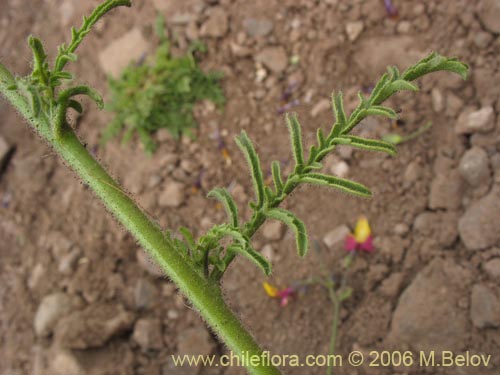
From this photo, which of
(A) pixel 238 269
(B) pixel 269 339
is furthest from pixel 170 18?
(B) pixel 269 339

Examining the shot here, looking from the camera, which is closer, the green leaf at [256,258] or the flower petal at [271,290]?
the green leaf at [256,258]

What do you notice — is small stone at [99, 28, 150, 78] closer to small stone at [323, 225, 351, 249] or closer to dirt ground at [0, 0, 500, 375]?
dirt ground at [0, 0, 500, 375]

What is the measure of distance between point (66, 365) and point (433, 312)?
166 cm

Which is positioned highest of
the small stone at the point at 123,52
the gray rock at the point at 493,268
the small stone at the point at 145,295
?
the small stone at the point at 123,52

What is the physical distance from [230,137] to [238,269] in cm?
72

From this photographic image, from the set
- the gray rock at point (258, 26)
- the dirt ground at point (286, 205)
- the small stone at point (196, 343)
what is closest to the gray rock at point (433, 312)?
the dirt ground at point (286, 205)

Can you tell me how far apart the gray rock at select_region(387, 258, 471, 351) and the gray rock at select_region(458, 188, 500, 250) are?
12cm

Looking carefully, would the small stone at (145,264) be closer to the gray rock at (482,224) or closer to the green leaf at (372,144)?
the gray rock at (482,224)

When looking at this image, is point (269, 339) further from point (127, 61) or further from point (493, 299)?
point (127, 61)

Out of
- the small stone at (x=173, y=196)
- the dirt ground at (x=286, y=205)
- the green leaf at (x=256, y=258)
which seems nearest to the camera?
the green leaf at (x=256, y=258)

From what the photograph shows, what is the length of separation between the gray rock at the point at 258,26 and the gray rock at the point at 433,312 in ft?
5.08

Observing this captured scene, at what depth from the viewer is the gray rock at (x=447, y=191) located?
262 cm

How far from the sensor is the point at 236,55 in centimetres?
343

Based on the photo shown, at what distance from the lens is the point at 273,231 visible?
2.93m
